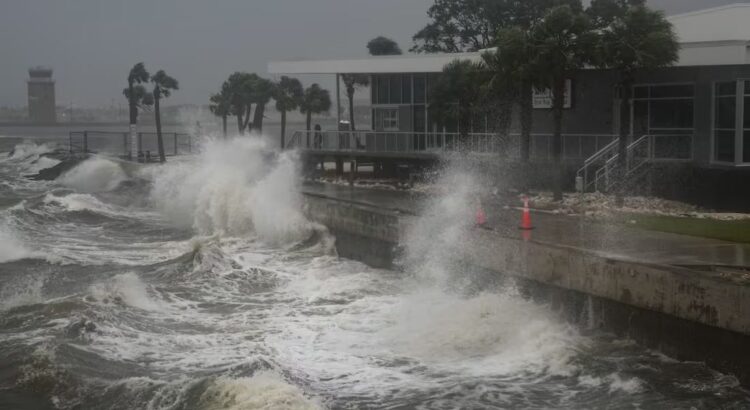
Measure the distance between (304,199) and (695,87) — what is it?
11.2 meters

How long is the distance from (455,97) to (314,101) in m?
23.9

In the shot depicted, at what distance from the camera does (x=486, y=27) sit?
57031mm

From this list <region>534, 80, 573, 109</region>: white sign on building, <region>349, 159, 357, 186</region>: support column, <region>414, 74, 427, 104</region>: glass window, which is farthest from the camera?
<region>414, 74, 427, 104</region>: glass window

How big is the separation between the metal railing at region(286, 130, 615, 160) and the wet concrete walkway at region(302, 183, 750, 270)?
17.0ft

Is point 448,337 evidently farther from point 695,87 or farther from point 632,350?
point 695,87

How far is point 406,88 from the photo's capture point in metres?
34.8

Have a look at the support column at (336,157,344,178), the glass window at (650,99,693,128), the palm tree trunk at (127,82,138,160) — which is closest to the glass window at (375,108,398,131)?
the support column at (336,157,344,178)

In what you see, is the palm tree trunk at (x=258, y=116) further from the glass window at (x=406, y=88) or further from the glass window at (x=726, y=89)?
the glass window at (x=726, y=89)

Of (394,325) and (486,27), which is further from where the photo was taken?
(486,27)

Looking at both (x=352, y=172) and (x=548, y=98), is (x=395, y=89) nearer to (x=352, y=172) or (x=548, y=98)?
(x=352, y=172)

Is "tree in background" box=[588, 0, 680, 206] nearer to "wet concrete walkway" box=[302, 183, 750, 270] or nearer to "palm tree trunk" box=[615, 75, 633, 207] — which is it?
"palm tree trunk" box=[615, 75, 633, 207]

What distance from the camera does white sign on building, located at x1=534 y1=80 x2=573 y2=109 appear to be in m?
26.7

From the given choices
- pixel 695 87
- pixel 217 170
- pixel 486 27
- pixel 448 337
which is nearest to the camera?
pixel 448 337

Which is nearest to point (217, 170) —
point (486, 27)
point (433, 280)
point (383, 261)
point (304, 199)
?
point (304, 199)
